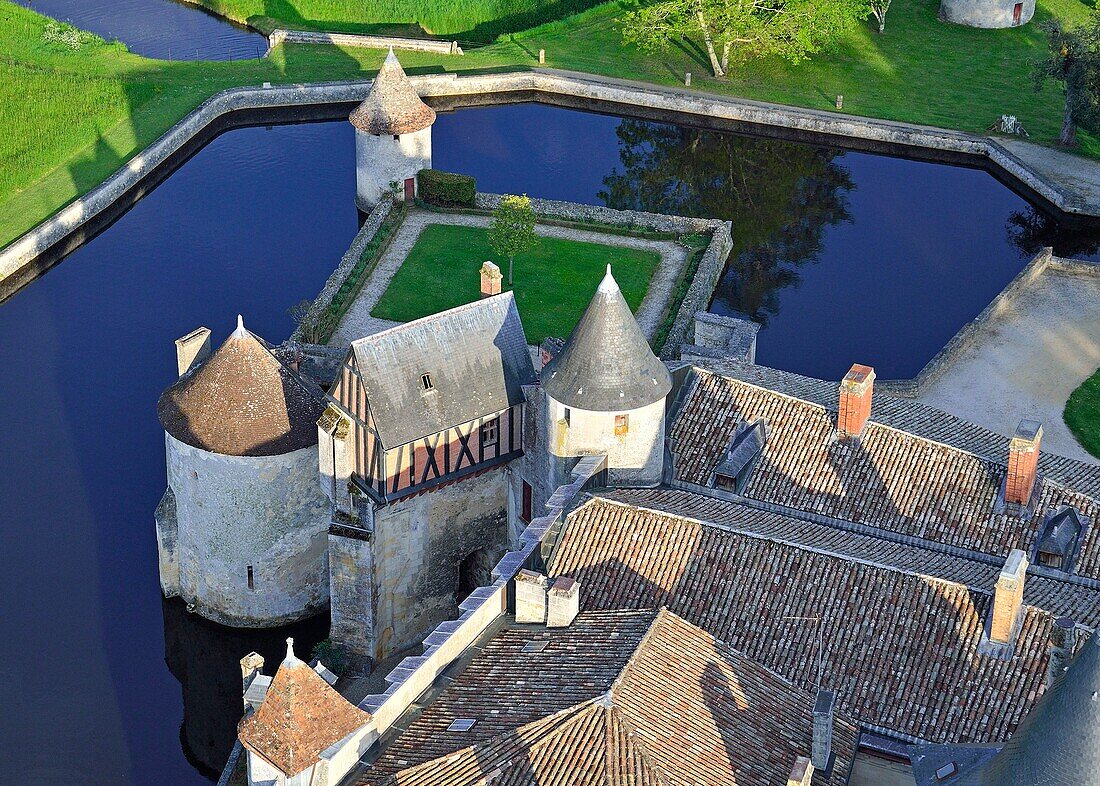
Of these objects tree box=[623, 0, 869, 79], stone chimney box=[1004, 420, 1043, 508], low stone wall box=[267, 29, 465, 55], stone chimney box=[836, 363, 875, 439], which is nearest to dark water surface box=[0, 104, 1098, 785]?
tree box=[623, 0, 869, 79]

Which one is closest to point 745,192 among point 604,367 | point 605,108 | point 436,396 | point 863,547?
point 605,108

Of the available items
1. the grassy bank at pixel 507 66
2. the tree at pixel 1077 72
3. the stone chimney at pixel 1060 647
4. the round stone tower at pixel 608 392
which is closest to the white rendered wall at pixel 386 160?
the grassy bank at pixel 507 66

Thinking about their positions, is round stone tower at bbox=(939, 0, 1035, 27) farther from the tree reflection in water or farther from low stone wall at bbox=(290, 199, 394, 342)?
low stone wall at bbox=(290, 199, 394, 342)

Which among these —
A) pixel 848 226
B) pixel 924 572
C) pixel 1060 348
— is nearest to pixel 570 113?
pixel 848 226

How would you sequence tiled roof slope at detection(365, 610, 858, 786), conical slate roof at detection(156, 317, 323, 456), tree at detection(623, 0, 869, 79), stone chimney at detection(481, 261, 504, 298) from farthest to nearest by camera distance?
1. tree at detection(623, 0, 869, 79)
2. stone chimney at detection(481, 261, 504, 298)
3. conical slate roof at detection(156, 317, 323, 456)
4. tiled roof slope at detection(365, 610, 858, 786)

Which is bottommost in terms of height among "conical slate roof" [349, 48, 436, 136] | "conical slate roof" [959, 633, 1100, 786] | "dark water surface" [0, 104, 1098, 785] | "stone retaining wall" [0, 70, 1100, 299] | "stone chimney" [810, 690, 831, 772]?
"dark water surface" [0, 104, 1098, 785]
